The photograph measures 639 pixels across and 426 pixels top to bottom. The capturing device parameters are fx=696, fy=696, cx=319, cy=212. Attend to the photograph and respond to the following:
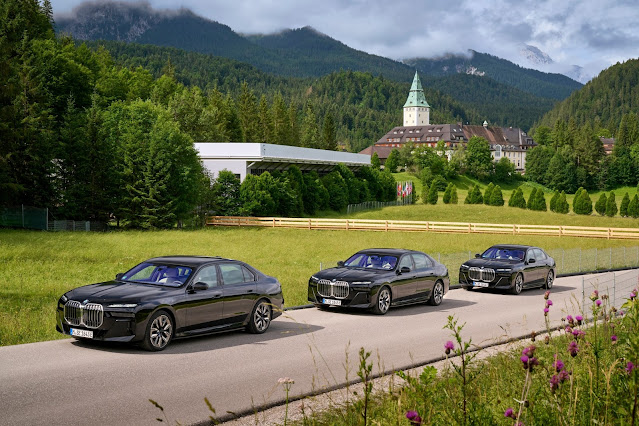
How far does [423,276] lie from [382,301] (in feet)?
6.71

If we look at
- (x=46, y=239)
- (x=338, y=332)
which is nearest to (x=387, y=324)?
(x=338, y=332)

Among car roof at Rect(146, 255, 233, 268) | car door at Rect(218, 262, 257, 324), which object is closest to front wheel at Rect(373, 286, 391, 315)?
car door at Rect(218, 262, 257, 324)

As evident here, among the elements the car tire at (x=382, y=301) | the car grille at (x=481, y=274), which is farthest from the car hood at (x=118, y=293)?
the car grille at (x=481, y=274)

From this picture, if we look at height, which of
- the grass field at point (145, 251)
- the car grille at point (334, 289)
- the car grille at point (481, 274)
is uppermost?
the car grille at point (334, 289)

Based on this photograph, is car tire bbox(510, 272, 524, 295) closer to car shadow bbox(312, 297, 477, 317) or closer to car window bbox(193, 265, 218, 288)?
car shadow bbox(312, 297, 477, 317)

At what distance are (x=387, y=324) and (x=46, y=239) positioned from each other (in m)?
33.5

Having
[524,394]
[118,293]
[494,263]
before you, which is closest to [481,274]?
[494,263]

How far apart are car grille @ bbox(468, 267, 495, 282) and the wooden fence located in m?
33.7

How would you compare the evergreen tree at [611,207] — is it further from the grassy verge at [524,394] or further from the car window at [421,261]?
the grassy verge at [524,394]

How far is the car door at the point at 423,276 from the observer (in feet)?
61.3

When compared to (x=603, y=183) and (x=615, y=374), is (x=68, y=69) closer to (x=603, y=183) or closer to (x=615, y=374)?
(x=615, y=374)

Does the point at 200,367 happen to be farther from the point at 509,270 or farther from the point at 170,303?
the point at 509,270

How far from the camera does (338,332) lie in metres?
14.3

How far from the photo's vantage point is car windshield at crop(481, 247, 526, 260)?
24.0 meters
